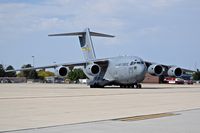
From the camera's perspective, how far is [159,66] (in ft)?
158

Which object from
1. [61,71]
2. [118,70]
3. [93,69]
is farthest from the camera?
[93,69]

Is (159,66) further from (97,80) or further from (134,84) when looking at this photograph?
(97,80)

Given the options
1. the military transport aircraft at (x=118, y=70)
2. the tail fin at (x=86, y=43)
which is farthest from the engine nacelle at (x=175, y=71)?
the tail fin at (x=86, y=43)

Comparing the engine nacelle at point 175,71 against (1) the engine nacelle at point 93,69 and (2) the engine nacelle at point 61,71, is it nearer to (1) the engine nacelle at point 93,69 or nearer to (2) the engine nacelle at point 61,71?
(1) the engine nacelle at point 93,69

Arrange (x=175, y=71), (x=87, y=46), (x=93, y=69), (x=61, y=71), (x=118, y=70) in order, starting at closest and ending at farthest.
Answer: (x=118, y=70) → (x=61, y=71) → (x=93, y=69) → (x=175, y=71) → (x=87, y=46)

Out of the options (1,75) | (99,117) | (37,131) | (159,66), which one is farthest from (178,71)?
(1,75)

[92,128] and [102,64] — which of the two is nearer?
[92,128]

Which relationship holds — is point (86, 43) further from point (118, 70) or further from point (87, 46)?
point (118, 70)

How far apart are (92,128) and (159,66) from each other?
38.3 m

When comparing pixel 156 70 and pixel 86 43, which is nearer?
pixel 156 70

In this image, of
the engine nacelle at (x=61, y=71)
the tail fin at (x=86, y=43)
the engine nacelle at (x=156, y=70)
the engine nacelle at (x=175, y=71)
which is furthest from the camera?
the tail fin at (x=86, y=43)

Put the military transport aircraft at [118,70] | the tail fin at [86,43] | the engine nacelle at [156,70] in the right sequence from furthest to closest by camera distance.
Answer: the tail fin at [86,43] → the engine nacelle at [156,70] → the military transport aircraft at [118,70]

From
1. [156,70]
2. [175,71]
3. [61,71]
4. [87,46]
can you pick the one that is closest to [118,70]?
[156,70]

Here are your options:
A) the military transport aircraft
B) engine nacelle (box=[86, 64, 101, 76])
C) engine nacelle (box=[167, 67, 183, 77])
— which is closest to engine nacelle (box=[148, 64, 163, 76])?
the military transport aircraft
